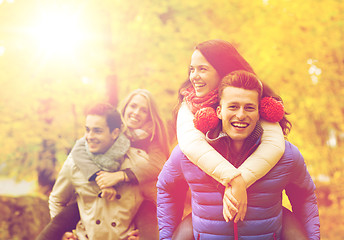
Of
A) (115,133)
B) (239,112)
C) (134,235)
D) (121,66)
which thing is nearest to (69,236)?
(134,235)

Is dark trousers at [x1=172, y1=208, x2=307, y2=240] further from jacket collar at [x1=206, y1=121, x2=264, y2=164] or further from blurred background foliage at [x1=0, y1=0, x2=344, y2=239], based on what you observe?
blurred background foliage at [x1=0, y1=0, x2=344, y2=239]

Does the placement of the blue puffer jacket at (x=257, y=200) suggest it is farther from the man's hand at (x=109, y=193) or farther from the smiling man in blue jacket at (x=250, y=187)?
the man's hand at (x=109, y=193)

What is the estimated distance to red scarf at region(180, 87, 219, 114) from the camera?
2.38 meters

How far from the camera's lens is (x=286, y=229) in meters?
2.35

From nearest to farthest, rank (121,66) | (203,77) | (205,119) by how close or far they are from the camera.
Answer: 1. (205,119)
2. (203,77)
3. (121,66)

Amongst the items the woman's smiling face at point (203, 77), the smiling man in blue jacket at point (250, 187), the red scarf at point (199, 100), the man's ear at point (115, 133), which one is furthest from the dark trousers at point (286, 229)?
the man's ear at point (115, 133)

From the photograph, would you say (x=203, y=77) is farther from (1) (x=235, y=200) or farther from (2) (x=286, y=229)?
(2) (x=286, y=229)

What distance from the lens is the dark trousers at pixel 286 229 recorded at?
2.31 m

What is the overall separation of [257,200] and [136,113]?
1.66 metres

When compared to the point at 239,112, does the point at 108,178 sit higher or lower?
lower

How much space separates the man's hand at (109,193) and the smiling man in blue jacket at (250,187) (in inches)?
37.2

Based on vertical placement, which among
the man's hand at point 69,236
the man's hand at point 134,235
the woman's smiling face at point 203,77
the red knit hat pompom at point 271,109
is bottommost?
the man's hand at point 69,236

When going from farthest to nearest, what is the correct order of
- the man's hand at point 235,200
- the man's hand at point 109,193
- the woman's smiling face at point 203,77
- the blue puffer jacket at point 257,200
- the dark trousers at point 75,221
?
the dark trousers at point 75,221
the man's hand at point 109,193
the woman's smiling face at point 203,77
the blue puffer jacket at point 257,200
the man's hand at point 235,200

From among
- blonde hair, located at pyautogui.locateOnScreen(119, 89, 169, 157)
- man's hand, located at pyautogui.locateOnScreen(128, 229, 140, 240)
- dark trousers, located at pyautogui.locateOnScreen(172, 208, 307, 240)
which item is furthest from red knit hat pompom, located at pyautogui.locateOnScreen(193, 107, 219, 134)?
man's hand, located at pyautogui.locateOnScreen(128, 229, 140, 240)
